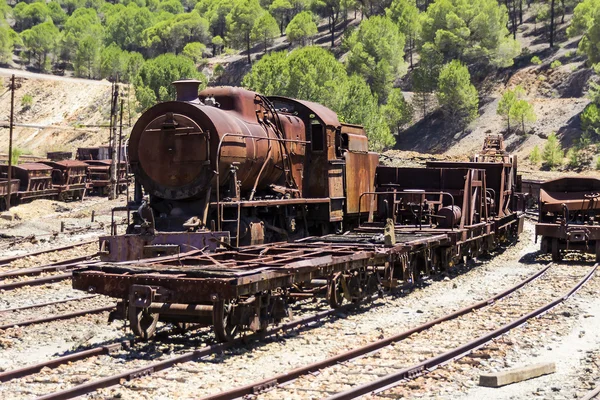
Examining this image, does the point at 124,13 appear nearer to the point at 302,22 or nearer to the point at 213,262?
the point at 302,22

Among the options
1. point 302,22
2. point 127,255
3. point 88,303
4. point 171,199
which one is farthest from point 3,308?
point 302,22

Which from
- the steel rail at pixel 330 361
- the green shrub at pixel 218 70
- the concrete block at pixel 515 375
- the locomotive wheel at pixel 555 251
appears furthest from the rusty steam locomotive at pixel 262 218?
the green shrub at pixel 218 70

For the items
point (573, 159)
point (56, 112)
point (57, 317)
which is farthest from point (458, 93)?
point (56, 112)

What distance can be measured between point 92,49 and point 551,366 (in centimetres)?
13030

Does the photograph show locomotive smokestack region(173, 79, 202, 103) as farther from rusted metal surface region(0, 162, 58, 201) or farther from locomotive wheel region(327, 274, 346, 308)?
rusted metal surface region(0, 162, 58, 201)

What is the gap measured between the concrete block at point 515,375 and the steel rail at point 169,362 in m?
3.16

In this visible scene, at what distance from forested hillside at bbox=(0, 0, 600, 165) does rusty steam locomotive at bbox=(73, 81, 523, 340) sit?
1692 inches

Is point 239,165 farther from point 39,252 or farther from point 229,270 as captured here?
point 39,252

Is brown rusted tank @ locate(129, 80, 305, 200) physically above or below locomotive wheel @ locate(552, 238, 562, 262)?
above

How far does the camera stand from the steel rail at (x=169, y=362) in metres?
7.60

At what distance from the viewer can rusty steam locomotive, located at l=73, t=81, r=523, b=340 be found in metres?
9.94

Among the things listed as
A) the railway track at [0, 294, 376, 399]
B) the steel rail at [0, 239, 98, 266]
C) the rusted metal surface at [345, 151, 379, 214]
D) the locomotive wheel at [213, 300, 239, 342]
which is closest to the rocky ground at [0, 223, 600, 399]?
the railway track at [0, 294, 376, 399]

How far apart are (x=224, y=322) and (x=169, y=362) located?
108cm

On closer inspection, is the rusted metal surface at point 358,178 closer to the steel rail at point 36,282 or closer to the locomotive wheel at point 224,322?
the steel rail at point 36,282
